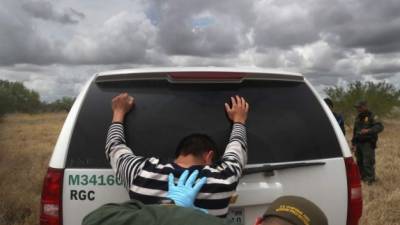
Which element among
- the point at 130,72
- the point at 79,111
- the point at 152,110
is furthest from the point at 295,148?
the point at 79,111

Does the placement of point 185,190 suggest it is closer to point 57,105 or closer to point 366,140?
point 366,140

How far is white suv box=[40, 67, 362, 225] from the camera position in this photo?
293cm

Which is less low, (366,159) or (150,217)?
(150,217)

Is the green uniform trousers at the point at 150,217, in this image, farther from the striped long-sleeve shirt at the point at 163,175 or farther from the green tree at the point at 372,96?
the green tree at the point at 372,96

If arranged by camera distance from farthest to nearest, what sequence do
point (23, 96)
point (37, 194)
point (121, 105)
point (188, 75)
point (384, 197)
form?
1. point (23, 96)
2. point (37, 194)
3. point (384, 197)
4. point (188, 75)
5. point (121, 105)

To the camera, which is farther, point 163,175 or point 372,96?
point 372,96

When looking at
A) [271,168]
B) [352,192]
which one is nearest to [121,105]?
[271,168]

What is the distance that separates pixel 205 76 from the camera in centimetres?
313

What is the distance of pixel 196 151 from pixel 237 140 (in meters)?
0.32

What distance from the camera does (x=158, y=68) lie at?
3.24 metres

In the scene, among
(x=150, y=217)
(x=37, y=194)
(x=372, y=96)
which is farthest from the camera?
(x=372, y=96)

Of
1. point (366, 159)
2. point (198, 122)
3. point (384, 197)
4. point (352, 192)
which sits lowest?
point (384, 197)

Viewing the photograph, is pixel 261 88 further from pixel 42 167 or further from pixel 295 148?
pixel 42 167

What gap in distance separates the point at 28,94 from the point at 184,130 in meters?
81.0
